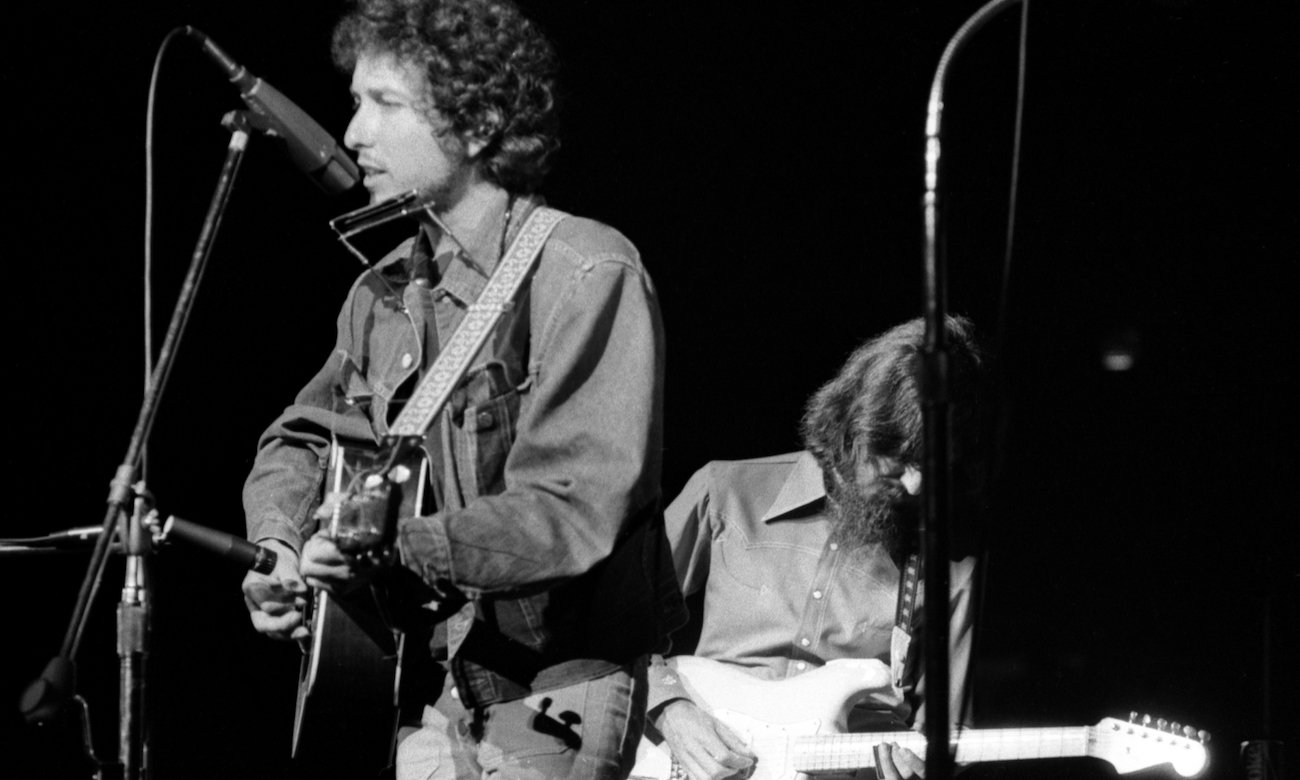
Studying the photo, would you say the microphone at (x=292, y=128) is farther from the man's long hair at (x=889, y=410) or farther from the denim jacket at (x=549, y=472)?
the man's long hair at (x=889, y=410)

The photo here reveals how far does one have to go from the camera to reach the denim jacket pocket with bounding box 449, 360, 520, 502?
6.92 feet

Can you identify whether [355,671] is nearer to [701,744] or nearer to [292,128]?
[292,128]

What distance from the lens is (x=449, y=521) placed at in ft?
6.17

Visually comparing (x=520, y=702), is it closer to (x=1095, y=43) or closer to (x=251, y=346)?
(x=251, y=346)

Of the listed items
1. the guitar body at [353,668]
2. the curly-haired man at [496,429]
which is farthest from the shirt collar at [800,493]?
the guitar body at [353,668]

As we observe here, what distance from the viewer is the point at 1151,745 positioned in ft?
11.3

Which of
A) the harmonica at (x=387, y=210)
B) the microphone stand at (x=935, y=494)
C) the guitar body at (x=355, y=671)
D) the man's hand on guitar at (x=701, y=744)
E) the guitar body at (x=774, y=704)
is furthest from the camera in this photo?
the guitar body at (x=774, y=704)

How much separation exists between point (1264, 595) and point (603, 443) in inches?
96.3

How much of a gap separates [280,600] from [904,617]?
204 cm

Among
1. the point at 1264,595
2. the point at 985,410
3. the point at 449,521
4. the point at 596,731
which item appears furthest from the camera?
the point at 985,410

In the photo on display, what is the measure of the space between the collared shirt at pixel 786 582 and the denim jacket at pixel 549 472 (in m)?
1.61

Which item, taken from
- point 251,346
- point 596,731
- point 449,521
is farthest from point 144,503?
point 251,346

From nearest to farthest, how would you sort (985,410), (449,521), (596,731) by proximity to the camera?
1. (449,521)
2. (596,731)
3. (985,410)

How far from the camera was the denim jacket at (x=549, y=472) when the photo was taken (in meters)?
1.89
